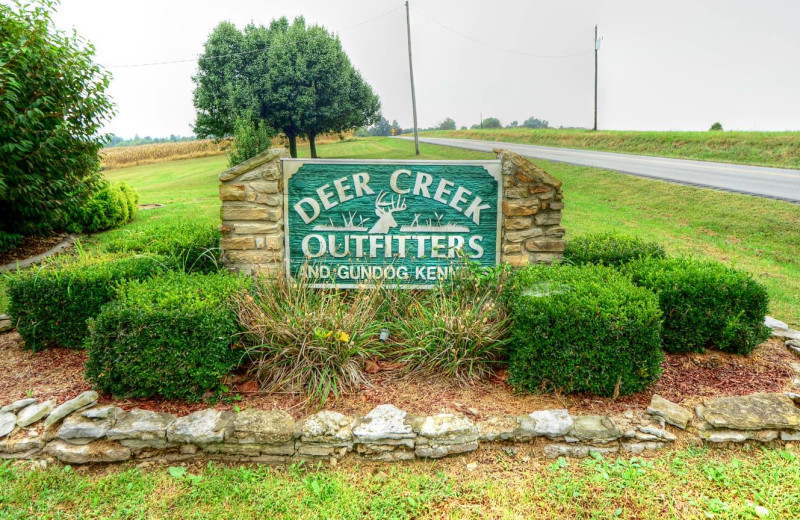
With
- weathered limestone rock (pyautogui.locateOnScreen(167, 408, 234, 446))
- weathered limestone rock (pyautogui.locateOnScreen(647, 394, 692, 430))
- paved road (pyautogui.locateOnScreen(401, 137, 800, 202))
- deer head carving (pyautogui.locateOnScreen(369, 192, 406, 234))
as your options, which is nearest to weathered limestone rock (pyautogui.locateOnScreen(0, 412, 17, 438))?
weathered limestone rock (pyautogui.locateOnScreen(167, 408, 234, 446))

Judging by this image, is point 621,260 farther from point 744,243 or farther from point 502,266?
point 744,243

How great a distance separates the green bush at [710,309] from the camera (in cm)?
392

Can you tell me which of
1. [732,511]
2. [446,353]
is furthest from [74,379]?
[732,511]

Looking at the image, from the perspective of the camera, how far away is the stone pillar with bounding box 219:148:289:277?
14.6 feet

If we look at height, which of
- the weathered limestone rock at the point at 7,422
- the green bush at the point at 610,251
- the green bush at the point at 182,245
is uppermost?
the green bush at the point at 182,245

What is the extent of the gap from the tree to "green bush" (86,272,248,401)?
4.48m

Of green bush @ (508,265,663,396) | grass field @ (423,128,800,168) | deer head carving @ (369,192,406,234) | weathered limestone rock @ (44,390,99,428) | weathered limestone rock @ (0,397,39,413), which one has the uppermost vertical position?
grass field @ (423,128,800,168)

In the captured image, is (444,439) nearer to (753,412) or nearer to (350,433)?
(350,433)

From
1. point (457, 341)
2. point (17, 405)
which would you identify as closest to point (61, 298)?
point (17, 405)

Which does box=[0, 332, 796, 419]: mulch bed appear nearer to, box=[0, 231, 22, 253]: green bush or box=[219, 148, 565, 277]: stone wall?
box=[219, 148, 565, 277]: stone wall

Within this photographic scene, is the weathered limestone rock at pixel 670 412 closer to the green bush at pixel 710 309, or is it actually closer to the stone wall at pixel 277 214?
the green bush at pixel 710 309

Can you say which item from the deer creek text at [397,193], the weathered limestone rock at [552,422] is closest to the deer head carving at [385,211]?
the deer creek text at [397,193]

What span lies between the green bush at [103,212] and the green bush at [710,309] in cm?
→ 976

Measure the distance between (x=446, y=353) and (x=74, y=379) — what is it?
2.87 metres
